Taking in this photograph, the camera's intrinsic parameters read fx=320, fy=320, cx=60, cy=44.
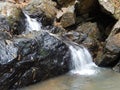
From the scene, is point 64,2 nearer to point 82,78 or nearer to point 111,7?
point 111,7

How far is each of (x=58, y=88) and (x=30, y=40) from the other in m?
1.67

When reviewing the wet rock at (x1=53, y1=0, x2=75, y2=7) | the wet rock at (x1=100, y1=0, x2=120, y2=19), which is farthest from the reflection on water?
the wet rock at (x1=53, y1=0, x2=75, y2=7)

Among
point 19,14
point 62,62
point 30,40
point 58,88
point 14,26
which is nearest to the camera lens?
point 58,88

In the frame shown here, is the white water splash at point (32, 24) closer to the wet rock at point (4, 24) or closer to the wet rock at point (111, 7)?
the wet rock at point (4, 24)

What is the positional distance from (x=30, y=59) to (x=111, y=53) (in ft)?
9.00

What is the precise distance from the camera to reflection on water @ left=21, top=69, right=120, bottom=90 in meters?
8.59

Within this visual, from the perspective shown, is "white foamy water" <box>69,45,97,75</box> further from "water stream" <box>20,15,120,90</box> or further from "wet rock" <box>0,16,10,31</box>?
"wet rock" <box>0,16,10,31</box>

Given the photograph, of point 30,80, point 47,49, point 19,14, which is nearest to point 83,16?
point 19,14

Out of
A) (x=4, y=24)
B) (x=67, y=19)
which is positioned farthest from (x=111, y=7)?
(x=4, y=24)

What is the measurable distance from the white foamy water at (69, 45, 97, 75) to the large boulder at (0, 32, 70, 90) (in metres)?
0.27

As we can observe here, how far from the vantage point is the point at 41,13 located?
12211 millimetres

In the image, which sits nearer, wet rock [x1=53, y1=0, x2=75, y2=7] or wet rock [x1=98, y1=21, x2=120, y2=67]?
wet rock [x1=98, y1=21, x2=120, y2=67]

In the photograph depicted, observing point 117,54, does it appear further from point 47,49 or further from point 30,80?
point 30,80

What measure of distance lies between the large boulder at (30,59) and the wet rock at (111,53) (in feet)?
3.97
